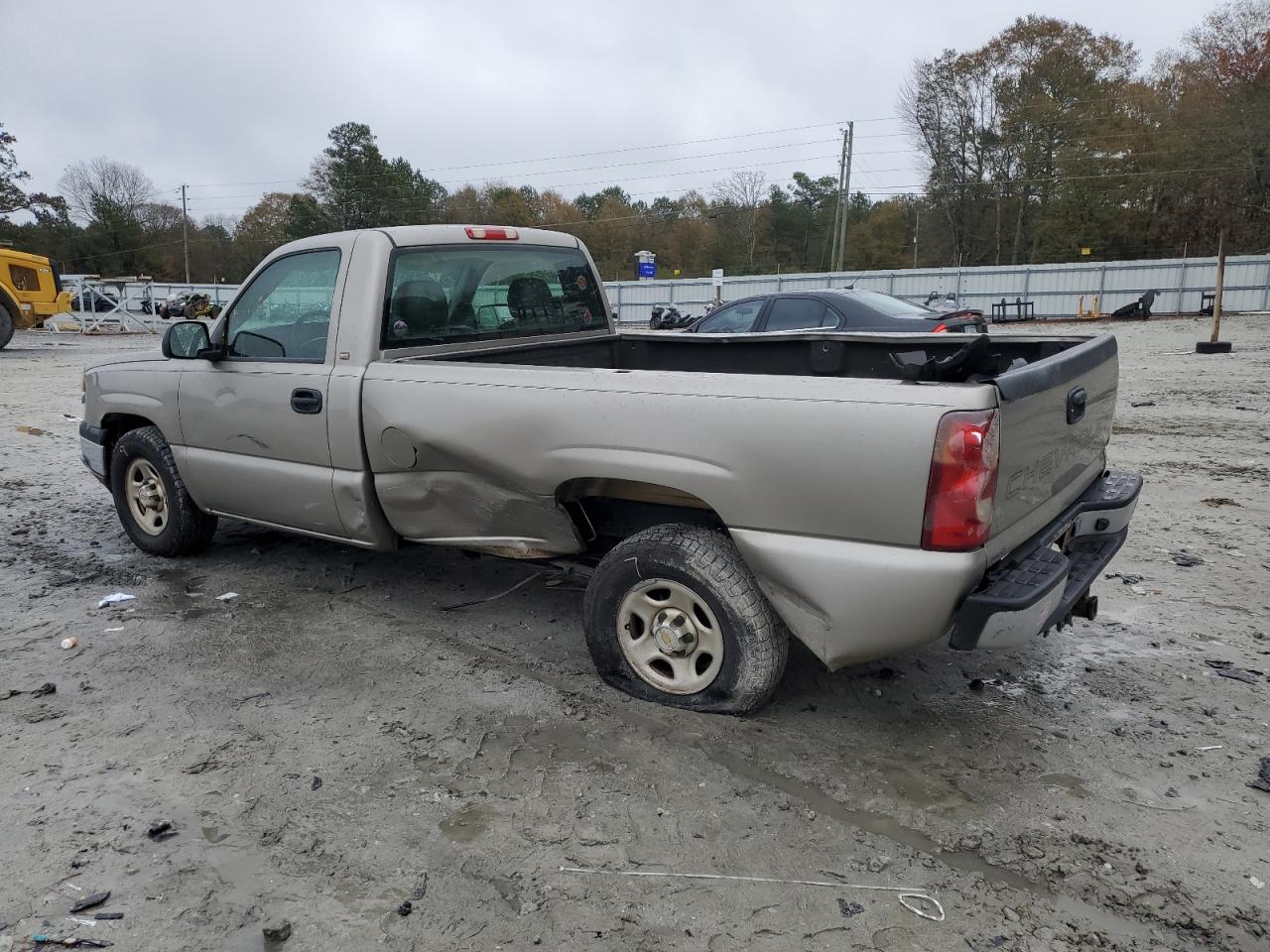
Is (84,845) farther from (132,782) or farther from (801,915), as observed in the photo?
(801,915)

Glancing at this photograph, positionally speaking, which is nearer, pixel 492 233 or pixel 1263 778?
pixel 1263 778

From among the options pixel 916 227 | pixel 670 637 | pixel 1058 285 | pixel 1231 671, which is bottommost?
pixel 1231 671

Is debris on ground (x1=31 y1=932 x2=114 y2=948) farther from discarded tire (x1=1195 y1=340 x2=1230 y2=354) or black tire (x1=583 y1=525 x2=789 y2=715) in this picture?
discarded tire (x1=1195 y1=340 x2=1230 y2=354)

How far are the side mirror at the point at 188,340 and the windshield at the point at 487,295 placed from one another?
1272 millimetres

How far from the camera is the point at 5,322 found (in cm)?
2108

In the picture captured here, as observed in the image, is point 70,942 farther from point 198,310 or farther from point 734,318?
point 198,310

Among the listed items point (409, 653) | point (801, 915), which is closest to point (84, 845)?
point (409, 653)

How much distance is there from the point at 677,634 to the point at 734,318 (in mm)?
8591

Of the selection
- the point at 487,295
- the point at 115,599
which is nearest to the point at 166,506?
the point at 115,599

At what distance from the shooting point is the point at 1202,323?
2550 cm

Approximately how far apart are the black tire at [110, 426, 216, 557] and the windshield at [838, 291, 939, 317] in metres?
8.01

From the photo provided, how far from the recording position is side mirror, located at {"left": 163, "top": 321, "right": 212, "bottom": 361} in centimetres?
470

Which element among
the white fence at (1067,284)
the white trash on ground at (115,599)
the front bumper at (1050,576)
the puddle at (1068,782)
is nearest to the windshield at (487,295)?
the white trash on ground at (115,599)

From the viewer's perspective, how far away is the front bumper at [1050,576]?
8.91 feet
